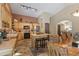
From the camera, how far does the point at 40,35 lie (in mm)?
2119

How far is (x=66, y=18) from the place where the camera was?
2.09 metres

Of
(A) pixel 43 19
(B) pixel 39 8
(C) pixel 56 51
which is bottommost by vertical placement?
(C) pixel 56 51

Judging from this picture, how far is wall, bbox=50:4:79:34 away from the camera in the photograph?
6.75ft

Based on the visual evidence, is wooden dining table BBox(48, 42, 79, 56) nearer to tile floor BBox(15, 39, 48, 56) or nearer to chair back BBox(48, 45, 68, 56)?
chair back BBox(48, 45, 68, 56)

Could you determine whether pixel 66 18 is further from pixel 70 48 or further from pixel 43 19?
pixel 70 48

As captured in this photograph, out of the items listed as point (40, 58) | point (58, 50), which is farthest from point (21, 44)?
point (58, 50)

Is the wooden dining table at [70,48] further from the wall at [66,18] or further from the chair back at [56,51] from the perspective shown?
the wall at [66,18]

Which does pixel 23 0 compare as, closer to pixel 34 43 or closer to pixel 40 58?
pixel 34 43

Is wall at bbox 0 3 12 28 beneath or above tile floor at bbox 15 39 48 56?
above

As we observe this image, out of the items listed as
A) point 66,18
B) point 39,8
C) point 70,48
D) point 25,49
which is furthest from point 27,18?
point 70,48

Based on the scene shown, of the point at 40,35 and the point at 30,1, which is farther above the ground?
the point at 30,1

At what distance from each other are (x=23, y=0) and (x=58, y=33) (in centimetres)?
76

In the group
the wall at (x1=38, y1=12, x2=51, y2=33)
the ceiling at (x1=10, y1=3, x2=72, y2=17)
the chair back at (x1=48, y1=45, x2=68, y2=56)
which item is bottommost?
the chair back at (x1=48, y1=45, x2=68, y2=56)

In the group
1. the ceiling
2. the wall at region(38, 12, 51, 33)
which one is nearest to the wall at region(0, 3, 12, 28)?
the ceiling
